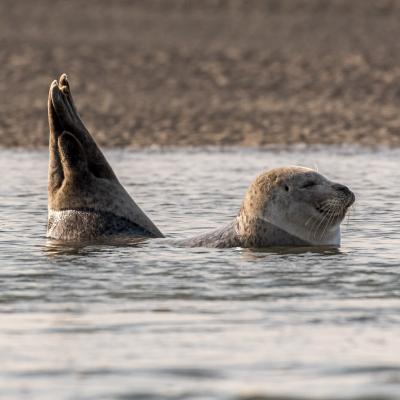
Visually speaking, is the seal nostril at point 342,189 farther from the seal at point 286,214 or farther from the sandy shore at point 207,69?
the sandy shore at point 207,69

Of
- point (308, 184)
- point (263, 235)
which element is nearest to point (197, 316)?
point (263, 235)

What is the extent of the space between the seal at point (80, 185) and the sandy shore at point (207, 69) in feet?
30.1

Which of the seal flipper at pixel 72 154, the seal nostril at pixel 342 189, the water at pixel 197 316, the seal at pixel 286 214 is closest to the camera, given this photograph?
the water at pixel 197 316

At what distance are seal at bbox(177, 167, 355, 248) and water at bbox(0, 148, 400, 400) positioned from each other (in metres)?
0.22

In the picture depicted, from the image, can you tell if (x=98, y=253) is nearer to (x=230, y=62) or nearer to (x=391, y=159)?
(x=391, y=159)

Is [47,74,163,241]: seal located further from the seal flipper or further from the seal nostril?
the seal nostril

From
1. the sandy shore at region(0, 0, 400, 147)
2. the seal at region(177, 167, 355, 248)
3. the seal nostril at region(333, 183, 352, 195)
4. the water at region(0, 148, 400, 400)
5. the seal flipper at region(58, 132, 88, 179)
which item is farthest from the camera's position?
the sandy shore at region(0, 0, 400, 147)

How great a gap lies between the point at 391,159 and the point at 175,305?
10109 millimetres

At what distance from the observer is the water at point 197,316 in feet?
18.8

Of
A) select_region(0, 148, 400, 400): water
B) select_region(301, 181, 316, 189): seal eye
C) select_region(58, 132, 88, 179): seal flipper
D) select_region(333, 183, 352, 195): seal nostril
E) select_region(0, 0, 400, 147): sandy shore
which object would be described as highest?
select_region(0, 0, 400, 147): sandy shore

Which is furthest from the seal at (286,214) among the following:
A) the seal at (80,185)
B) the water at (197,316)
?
the seal at (80,185)

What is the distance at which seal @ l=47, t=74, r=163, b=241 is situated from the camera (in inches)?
409

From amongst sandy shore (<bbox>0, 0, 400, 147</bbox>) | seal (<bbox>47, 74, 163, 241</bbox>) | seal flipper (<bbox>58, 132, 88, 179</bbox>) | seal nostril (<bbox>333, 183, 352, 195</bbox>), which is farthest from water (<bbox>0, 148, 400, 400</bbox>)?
sandy shore (<bbox>0, 0, 400, 147</bbox>)

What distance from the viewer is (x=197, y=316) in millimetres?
7258
